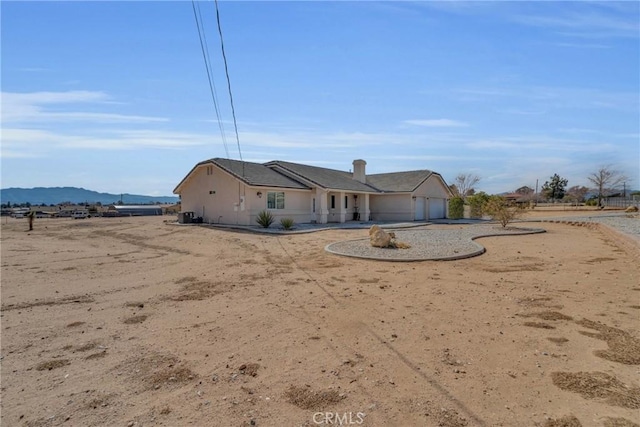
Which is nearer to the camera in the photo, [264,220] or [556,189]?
[264,220]

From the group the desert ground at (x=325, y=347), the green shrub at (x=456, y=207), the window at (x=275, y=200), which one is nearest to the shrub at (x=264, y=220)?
the window at (x=275, y=200)

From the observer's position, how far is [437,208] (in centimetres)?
3769

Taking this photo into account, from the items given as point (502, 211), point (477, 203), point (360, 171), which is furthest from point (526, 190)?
point (502, 211)

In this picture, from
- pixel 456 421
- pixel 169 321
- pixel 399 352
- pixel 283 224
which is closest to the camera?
pixel 456 421

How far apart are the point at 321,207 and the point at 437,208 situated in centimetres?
1562

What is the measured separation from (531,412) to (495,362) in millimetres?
993

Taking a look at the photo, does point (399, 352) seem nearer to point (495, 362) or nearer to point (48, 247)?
point (495, 362)

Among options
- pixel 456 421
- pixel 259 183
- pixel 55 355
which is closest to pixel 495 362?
pixel 456 421

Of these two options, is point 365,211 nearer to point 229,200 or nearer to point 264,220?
point 264,220

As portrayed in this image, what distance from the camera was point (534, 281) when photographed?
27.1 feet

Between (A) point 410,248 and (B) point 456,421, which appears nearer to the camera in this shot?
(B) point 456,421

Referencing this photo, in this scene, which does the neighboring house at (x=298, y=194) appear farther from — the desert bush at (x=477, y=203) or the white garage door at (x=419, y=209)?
the desert bush at (x=477, y=203)

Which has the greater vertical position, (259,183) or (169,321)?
(259,183)

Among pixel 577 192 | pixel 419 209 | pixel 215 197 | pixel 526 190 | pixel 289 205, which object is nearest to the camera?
pixel 215 197
